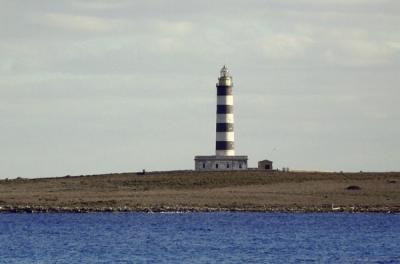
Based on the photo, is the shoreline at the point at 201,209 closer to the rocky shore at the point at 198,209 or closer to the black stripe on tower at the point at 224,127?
the rocky shore at the point at 198,209

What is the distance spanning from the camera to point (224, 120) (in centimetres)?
10825

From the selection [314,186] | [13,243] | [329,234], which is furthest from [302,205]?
[13,243]

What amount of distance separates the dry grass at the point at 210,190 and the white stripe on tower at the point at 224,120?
2295mm

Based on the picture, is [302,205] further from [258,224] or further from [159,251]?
[159,251]

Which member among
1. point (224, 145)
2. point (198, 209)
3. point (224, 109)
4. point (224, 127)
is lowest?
point (198, 209)

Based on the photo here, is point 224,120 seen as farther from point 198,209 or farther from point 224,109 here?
point 198,209

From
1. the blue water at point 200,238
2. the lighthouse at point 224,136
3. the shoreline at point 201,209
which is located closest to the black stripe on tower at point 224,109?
the lighthouse at point 224,136

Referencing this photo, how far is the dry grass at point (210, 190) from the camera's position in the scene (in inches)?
3671

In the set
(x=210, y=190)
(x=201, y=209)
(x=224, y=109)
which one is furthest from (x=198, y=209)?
(x=224, y=109)

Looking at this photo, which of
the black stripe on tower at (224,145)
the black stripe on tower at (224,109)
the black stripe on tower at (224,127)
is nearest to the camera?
the black stripe on tower at (224,127)

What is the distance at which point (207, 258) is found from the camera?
6222cm

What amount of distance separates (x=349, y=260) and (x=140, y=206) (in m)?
32.0

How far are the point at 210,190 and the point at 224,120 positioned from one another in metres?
9.58

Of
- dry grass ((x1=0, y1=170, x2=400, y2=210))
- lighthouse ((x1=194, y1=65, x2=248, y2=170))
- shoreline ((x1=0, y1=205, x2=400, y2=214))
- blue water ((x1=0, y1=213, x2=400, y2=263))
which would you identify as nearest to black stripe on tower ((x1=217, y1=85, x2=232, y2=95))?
lighthouse ((x1=194, y1=65, x2=248, y2=170))
